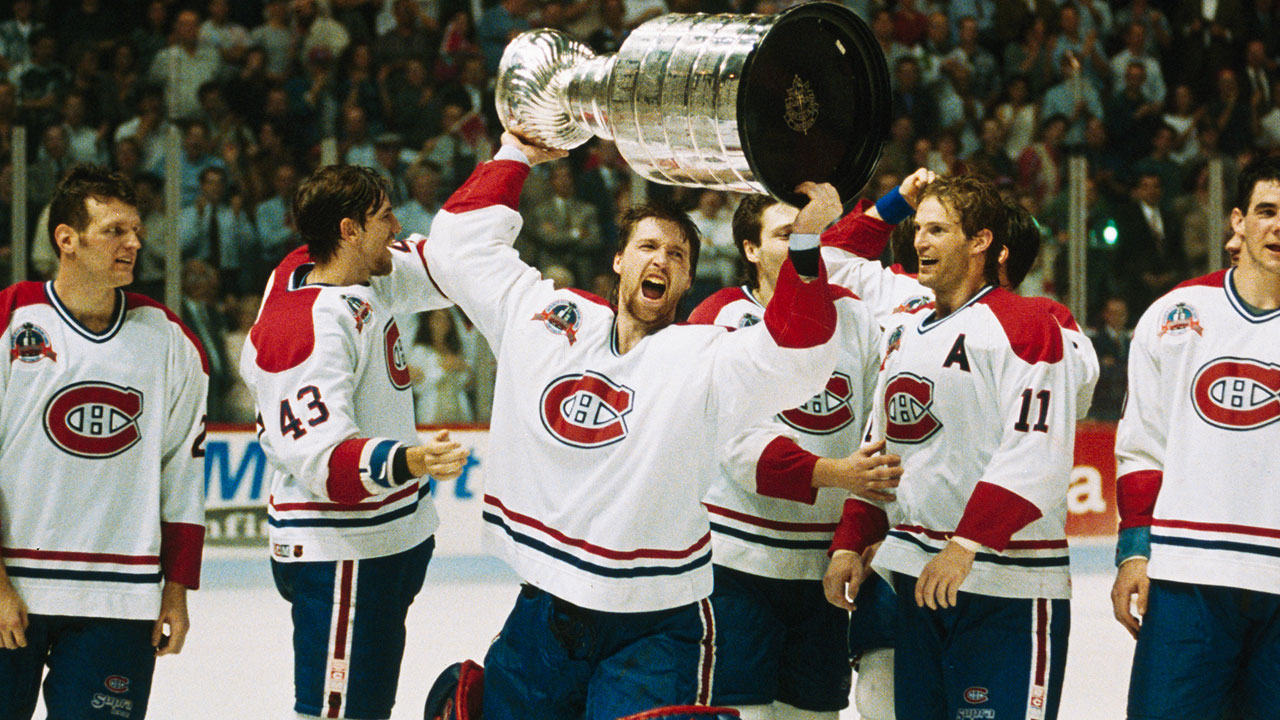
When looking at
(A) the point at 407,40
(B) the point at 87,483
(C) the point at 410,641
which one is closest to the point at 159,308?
(B) the point at 87,483

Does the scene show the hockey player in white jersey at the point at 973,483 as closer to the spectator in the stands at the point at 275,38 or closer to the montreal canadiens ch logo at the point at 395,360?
the montreal canadiens ch logo at the point at 395,360

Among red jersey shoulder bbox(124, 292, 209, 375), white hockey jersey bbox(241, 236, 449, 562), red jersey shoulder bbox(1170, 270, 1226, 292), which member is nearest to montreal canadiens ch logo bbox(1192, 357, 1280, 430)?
red jersey shoulder bbox(1170, 270, 1226, 292)

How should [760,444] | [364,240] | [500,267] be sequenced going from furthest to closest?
[364,240] < [760,444] < [500,267]

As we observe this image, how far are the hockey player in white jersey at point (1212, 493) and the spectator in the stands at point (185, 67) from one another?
20.5 feet

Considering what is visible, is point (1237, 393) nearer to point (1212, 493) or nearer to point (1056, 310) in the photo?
point (1212, 493)

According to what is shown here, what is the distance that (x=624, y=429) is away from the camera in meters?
2.65

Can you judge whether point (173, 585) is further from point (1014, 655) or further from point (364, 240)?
point (1014, 655)

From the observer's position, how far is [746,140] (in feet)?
7.62

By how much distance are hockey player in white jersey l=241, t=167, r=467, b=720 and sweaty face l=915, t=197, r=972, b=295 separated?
3.96 feet

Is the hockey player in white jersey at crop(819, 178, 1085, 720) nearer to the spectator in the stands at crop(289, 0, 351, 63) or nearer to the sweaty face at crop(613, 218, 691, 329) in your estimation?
the sweaty face at crop(613, 218, 691, 329)

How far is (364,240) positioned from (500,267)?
2.05 feet

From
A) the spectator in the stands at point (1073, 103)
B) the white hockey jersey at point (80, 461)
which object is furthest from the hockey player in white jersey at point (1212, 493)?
the spectator in the stands at point (1073, 103)

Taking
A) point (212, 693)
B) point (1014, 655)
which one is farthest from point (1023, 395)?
point (212, 693)

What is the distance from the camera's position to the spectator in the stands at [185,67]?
7.93 metres
